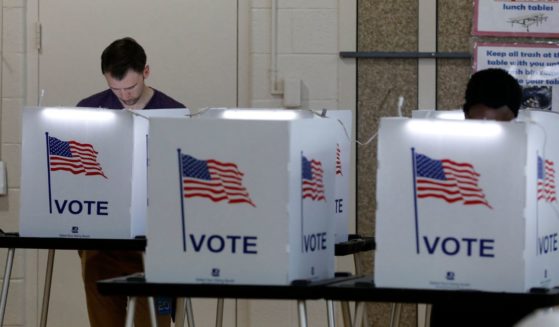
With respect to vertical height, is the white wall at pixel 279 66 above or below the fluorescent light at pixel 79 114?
above

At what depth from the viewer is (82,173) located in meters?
3.55

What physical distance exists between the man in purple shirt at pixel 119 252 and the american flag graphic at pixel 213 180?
4.76 feet

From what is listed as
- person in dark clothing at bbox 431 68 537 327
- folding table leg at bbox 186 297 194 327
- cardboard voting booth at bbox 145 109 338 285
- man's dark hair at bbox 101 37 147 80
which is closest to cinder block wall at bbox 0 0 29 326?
man's dark hair at bbox 101 37 147 80

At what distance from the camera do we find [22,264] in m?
5.25

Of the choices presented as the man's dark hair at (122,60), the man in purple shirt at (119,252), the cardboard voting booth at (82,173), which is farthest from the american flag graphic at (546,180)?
the man's dark hair at (122,60)

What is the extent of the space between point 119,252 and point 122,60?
678 millimetres

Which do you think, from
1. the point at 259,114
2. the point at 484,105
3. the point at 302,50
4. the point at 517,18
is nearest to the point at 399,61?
the point at 302,50

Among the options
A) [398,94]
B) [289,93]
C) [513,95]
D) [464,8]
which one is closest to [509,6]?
[464,8]

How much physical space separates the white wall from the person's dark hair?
223 centimetres

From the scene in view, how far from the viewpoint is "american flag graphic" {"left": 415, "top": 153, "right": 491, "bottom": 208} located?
8.48ft

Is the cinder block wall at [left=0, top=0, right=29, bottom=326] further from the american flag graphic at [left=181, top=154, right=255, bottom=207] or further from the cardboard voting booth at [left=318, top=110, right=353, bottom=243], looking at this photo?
the american flag graphic at [left=181, top=154, right=255, bottom=207]

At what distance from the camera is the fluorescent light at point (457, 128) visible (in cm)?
258

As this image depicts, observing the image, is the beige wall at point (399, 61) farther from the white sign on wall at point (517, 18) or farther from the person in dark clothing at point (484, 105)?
the person in dark clothing at point (484, 105)

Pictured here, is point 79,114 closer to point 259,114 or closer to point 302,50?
point 259,114
